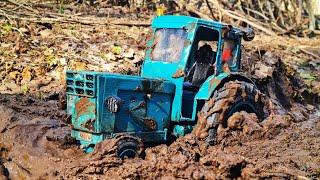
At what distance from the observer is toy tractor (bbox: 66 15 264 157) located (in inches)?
241

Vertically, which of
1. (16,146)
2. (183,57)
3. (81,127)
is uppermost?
(183,57)

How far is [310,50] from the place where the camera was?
49.1ft

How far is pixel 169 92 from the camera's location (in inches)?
268

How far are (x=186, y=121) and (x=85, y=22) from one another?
6.25m

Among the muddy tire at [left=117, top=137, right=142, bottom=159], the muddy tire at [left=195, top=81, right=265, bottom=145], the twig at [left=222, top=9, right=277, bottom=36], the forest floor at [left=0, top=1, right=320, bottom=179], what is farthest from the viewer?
the twig at [left=222, top=9, right=277, bottom=36]

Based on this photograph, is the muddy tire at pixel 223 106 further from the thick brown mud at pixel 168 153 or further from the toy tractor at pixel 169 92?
the thick brown mud at pixel 168 153

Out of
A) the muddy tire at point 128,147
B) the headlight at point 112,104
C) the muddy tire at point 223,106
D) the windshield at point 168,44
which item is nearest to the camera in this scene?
the muddy tire at point 128,147

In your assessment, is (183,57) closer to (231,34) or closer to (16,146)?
(231,34)

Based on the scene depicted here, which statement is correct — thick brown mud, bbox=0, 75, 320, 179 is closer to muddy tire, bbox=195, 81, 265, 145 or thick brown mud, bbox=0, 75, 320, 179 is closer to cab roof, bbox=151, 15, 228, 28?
muddy tire, bbox=195, 81, 265, 145

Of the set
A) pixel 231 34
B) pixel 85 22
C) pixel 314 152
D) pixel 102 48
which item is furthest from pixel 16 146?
pixel 85 22

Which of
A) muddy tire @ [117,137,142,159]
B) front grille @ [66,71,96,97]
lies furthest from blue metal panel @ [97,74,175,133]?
muddy tire @ [117,137,142,159]

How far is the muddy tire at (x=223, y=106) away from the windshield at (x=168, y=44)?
77 centimetres

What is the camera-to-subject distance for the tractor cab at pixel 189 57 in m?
6.92

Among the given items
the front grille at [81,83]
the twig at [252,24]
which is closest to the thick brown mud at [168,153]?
the front grille at [81,83]
